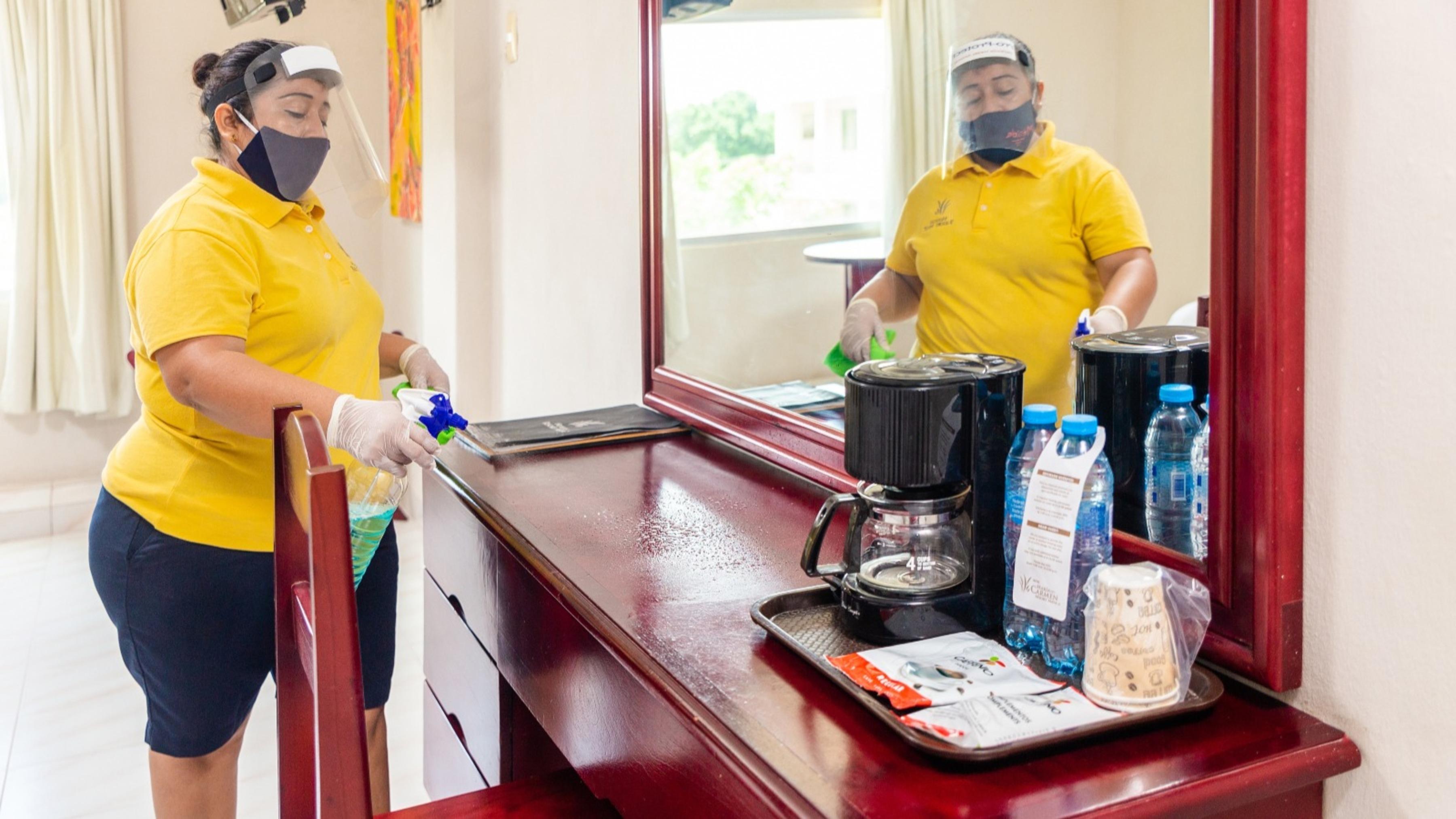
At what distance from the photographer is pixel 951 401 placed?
0.98 metres

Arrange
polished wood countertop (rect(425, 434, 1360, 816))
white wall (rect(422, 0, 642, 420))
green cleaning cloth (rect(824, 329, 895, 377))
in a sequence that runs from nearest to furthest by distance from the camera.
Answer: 1. polished wood countertop (rect(425, 434, 1360, 816))
2. green cleaning cloth (rect(824, 329, 895, 377))
3. white wall (rect(422, 0, 642, 420))

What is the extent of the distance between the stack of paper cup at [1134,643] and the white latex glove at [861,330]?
26.2 inches

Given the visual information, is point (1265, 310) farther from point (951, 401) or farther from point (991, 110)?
point (991, 110)

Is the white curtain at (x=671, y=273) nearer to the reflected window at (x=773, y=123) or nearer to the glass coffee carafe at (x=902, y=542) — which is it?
the reflected window at (x=773, y=123)

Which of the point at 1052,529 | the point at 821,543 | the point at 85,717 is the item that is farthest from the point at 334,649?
the point at 85,717

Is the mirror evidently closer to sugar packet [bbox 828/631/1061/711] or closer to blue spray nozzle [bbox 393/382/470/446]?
sugar packet [bbox 828/631/1061/711]

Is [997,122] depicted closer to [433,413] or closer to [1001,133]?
[1001,133]

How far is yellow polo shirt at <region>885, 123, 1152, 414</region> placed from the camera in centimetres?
114

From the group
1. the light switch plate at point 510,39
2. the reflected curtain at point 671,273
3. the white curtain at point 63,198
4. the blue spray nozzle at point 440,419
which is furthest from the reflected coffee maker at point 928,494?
the white curtain at point 63,198

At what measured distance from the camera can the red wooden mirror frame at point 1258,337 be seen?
876 millimetres

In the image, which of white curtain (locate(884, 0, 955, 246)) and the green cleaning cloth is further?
the green cleaning cloth

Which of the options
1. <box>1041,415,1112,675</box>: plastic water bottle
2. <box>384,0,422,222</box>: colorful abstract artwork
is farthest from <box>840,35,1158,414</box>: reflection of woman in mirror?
<box>384,0,422,222</box>: colorful abstract artwork

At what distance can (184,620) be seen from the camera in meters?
1.61

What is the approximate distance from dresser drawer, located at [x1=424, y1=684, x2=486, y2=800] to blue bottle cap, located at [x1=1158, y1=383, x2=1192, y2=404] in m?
1.18
